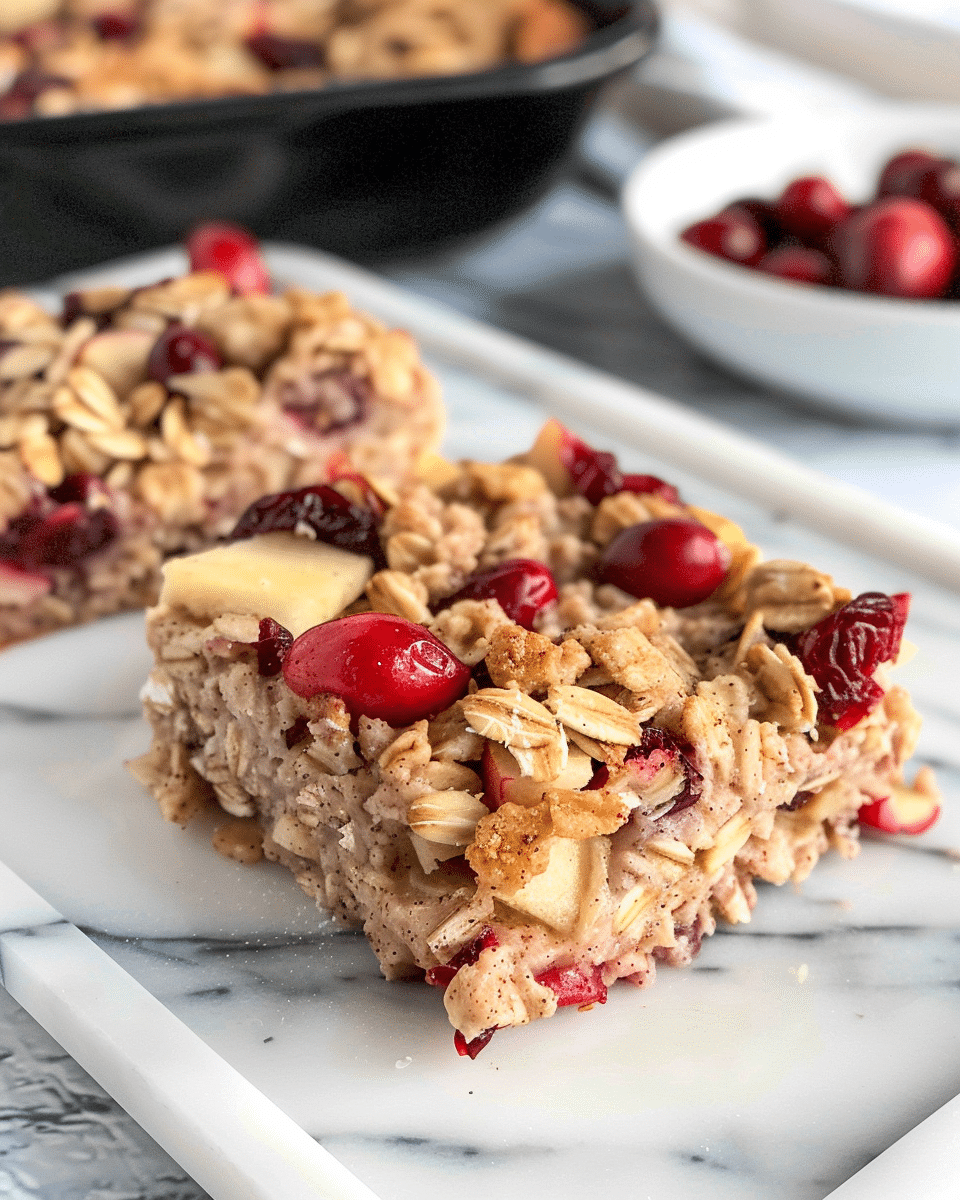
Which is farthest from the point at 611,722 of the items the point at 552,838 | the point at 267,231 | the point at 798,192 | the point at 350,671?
the point at 267,231

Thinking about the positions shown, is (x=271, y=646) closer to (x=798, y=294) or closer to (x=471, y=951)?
(x=471, y=951)

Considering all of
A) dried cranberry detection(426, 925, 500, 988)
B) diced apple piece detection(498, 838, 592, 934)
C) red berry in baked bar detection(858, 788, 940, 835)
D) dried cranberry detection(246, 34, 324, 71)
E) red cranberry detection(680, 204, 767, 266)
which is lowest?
red berry in baked bar detection(858, 788, 940, 835)

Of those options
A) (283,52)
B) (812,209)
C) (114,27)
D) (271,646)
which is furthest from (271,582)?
(114,27)

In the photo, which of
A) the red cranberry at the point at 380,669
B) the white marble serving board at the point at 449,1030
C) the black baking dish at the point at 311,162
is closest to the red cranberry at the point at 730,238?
the black baking dish at the point at 311,162

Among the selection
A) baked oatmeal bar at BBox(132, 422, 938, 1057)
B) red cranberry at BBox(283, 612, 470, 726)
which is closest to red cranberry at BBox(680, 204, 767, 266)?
baked oatmeal bar at BBox(132, 422, 938, 1057)

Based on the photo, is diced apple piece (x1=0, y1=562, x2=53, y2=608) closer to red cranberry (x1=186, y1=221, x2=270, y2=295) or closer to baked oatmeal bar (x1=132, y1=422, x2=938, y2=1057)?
baked oatmeal bar (x1=132, y1=422, x2=938, y2=1057)

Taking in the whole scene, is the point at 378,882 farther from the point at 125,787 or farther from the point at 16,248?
the point at 16,248
